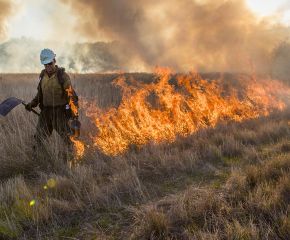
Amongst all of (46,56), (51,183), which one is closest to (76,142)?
(51,183)

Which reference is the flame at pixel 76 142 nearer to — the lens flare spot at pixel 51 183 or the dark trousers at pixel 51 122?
the dark trousers at pixel 51 122

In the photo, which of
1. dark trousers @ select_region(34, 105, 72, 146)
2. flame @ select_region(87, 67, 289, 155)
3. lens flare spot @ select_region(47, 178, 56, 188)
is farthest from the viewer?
flame @ select_region(87, 67, 289, 155)

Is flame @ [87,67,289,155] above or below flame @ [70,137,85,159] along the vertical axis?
above

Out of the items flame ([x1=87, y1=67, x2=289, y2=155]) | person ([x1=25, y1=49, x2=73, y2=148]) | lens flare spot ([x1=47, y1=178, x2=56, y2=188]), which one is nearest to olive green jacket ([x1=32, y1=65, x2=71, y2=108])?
person ([x1=25, y1=49, x2=73, y2=148])

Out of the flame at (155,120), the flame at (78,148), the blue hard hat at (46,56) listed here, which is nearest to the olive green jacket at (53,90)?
the blue hard hat at (46,56)

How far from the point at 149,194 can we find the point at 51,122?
275cm

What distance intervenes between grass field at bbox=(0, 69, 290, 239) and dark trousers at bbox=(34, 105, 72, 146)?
250 mm

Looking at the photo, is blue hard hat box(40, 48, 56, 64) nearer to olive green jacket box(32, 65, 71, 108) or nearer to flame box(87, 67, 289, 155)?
olive green jacket box(32, 65, 71, 108)

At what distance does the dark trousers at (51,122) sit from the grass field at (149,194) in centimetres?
25

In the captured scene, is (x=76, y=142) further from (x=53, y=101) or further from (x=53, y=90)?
(x=53, y=90)

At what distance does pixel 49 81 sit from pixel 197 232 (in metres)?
3.82

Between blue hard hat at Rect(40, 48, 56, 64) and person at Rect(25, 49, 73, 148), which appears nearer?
blue hard hat at Rect(40, 48, 56, 64)

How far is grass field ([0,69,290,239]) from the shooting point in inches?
85.0

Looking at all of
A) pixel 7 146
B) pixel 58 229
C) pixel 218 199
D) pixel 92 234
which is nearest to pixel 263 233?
pixel 218 199
